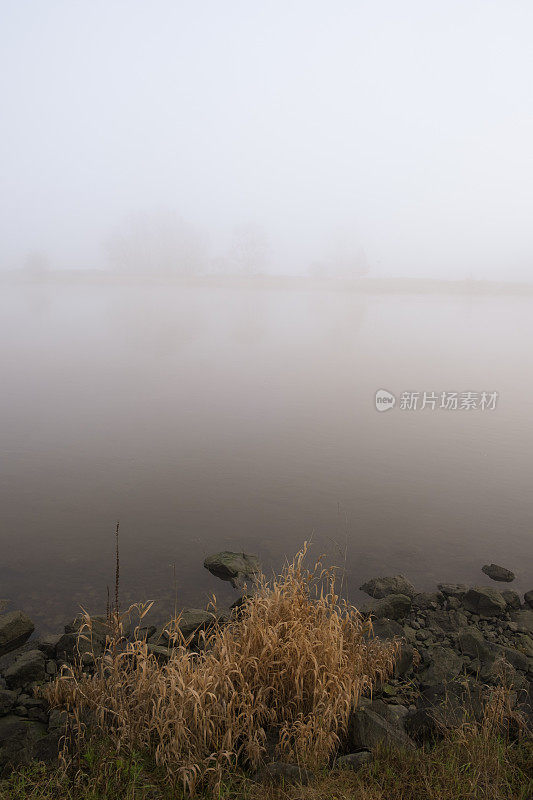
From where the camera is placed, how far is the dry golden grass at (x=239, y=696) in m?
5.37

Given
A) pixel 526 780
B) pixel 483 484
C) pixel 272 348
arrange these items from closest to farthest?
pixel 526 780
pixel 483 484
pixel 272 348

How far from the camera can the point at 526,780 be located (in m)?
4.99

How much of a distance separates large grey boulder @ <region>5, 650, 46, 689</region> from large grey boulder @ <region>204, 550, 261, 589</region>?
12.0 ft

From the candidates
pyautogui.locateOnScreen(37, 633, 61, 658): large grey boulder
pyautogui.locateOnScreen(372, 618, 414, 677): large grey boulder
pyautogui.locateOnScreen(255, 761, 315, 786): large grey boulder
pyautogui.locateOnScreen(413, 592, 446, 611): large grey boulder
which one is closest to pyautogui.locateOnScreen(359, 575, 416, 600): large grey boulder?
pyautogui.locateOnScreen(413, 592, 446, 611): large grey boulder

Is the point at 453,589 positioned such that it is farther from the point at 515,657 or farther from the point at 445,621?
the point at 515,657

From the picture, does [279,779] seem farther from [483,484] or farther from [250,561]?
[483,484]

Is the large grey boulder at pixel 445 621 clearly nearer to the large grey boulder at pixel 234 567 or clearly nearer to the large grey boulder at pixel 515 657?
the large grey boulder at pixel 515 657

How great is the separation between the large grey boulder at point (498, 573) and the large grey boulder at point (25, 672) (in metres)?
8.02

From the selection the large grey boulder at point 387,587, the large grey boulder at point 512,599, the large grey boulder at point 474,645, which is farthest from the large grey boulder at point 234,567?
the large grey boulder at point 512,599

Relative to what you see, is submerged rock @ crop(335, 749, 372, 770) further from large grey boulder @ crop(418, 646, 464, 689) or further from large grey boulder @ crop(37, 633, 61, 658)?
large grey boulder @ crop(37, 633, 61, 658)

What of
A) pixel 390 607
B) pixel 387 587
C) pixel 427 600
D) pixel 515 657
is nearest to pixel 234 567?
pixel 387 587

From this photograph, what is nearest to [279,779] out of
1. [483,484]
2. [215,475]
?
[215,475]

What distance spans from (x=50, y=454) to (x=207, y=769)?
45.9 feet

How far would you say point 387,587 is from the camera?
30.9ft
